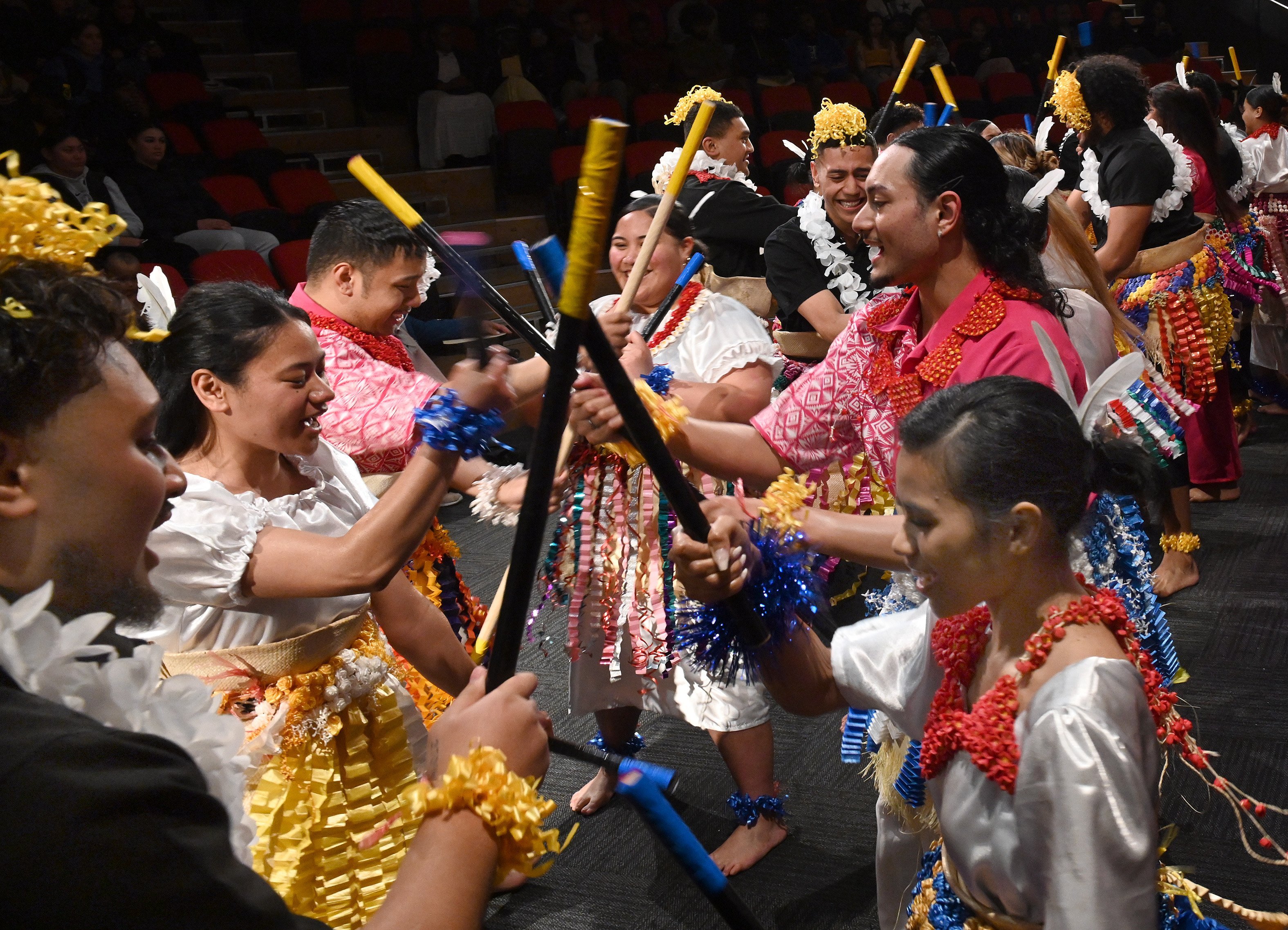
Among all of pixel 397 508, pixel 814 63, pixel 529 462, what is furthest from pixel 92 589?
pixel 814 63

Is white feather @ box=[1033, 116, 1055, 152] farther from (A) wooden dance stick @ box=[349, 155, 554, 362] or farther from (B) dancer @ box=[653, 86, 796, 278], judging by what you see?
(A) wooden dance stick @ box=[349, 155, 554, 362]

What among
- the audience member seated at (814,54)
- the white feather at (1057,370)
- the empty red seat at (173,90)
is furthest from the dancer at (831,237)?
the audience member seated at (814,54)

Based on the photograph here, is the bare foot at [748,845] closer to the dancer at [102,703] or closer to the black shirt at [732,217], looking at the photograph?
the dancer at [102,703]

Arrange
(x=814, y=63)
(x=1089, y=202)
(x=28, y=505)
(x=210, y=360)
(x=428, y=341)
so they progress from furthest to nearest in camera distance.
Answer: (x=814, y=63) < (x=428, y=341) < (x=1089, y=202) < (x=210, y=360) < (x=28, y=505)

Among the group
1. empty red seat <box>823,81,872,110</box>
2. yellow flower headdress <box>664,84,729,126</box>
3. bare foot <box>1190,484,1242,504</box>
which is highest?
yellow flower headdress <box>664,84,729,126</box>

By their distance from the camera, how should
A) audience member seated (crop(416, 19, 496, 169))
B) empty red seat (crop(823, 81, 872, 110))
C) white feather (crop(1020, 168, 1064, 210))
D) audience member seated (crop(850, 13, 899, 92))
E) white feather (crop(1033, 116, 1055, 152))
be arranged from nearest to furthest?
white feather (crop(1020, 168, 1064, 210)), white feather (crop(1033, 116, 1055, 152)), audience member seated (crop(416, 19, 496, 169)), empty red seat (crop(823, 81, 872, 110)), audience member seated (crop(850, 13, 899, 92))

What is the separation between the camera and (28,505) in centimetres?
104

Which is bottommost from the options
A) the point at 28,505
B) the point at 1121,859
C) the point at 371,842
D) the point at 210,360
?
the point at 371,842

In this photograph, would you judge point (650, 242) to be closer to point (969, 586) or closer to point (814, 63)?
point (969, 586)

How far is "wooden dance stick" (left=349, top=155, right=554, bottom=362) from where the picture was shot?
1.52 meters

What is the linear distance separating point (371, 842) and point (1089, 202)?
4.03m

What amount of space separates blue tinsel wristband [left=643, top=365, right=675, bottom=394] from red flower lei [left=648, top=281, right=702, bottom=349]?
1.66 ft

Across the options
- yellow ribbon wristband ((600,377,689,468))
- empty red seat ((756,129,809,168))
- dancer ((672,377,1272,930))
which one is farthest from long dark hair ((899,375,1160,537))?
empty red seat ((756,129,809,168))

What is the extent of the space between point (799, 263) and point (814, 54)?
7.62 m
